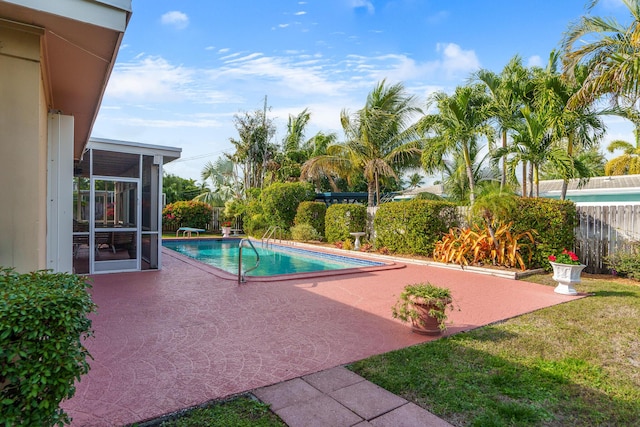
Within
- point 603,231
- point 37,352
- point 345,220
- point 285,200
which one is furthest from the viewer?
point 285,200

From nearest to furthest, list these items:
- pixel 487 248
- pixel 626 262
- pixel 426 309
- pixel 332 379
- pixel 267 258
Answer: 1. pixel 332 379
2. pixel 426 309
3. pixel 626 262
4. pixel 487 248
5. pixel 267 258

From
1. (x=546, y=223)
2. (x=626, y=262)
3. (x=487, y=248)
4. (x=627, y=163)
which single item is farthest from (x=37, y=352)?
(x=627, y=163)

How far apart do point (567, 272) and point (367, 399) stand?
19.9 ft

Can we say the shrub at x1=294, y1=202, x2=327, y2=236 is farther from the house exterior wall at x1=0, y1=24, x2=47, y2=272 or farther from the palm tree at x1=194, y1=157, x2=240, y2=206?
the house exterior wall at x1=0, y1=24, x2=47, y2=272

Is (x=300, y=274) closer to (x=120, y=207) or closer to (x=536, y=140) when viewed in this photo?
(x=120, y=207)

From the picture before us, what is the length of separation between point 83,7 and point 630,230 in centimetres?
1164

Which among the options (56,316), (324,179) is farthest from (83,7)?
(324,179)

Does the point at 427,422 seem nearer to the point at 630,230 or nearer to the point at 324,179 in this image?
the point at 630,230

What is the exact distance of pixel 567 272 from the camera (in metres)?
7.27

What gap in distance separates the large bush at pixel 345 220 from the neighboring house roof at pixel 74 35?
12460mm

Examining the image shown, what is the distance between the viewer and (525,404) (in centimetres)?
317

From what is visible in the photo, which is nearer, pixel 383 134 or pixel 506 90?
pixel 506 90

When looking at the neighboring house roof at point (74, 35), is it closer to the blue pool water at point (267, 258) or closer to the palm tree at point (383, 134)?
the blue pool water at point (267, 258)

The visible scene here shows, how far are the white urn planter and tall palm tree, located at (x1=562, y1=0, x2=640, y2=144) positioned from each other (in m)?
4.69
